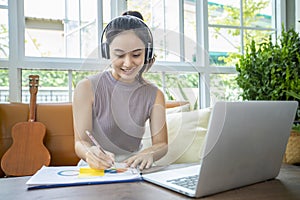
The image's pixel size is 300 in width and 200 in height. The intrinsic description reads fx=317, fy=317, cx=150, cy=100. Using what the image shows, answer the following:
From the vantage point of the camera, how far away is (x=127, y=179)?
852 mm

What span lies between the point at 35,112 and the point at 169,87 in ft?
4.24

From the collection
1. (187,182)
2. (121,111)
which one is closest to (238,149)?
(187,182)

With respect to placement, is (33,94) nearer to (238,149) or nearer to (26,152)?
(26,152)

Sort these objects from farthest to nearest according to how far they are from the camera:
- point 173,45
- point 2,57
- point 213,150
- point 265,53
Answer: point 265,53 < point 2,57 < point 173,45 < point 213,150

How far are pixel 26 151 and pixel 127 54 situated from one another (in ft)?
4.33

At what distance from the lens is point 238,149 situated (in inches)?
29.5

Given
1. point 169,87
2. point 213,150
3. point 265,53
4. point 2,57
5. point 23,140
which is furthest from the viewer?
point 265,53

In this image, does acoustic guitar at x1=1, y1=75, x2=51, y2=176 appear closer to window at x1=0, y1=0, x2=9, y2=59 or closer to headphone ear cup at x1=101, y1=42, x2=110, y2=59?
window at x1=0, y1=0, x2=9, y2=59

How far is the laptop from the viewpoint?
670 millimetres

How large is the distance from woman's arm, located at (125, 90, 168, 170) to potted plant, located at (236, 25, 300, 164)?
1.46m

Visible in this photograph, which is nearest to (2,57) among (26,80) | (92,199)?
(26,80)

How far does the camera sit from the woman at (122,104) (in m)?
0.88

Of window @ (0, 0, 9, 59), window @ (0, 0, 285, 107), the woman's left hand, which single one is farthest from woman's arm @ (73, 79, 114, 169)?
window @ (0, 0, 9, 59)

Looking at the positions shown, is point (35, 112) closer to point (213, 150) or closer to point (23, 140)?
point (23, 140)
